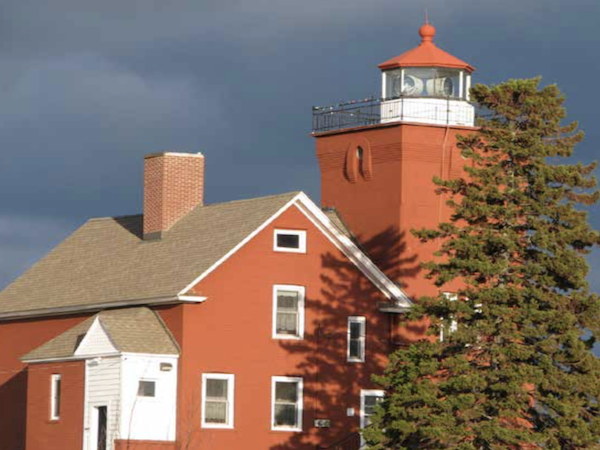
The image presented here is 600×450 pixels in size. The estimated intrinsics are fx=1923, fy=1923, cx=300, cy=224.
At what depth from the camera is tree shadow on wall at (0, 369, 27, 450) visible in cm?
6094

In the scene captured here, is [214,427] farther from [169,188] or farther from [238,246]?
[169,188]

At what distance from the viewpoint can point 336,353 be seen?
57.2 meters

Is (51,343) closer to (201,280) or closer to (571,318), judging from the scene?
(201,280)

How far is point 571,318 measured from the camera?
162 ft

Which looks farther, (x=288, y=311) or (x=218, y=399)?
(x=288, y=311)

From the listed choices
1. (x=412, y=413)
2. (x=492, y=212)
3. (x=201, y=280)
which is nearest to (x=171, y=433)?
(x=201, y=280)

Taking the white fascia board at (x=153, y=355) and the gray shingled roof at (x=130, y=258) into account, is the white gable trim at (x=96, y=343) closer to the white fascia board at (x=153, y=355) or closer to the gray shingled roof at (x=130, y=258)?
the white fascia board at (x=153, y=355)

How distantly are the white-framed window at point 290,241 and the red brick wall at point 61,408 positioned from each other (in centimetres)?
671

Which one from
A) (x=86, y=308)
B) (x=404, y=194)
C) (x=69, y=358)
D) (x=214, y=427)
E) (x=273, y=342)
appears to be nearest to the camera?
(x=214, y=427)

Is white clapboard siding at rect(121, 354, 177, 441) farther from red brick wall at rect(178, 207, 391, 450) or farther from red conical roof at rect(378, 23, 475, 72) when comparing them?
red conical roof at rect(378, 23, 475, 72)

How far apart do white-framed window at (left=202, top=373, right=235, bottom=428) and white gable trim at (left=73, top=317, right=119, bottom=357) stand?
2842 mm

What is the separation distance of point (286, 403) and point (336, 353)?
2.21 m

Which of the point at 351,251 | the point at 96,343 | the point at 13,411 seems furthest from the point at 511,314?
the point at 13,411

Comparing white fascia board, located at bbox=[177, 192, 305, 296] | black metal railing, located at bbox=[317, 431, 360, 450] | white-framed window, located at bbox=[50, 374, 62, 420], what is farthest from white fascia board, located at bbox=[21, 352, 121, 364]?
black metal railing, located at bbox=[317, 431, 360, 450]
